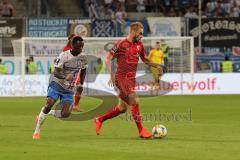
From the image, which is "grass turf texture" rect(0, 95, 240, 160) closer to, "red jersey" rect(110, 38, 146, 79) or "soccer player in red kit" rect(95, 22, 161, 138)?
"soccer player in red kit" rect(95, 22, 161, 138)

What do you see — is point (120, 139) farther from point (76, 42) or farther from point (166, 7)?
point (166, 7)

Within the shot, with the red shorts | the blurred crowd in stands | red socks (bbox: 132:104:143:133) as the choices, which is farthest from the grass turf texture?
the blurred crowd in stands

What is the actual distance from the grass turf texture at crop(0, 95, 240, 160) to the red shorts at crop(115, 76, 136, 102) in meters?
0.86

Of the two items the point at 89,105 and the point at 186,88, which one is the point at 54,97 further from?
the point at 186,88

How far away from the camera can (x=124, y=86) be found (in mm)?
15719

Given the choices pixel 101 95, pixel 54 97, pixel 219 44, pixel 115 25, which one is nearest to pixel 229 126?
pixel 54 97

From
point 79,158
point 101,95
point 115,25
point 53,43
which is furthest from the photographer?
point 115,25

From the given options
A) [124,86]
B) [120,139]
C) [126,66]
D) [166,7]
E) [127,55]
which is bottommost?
[120,139]

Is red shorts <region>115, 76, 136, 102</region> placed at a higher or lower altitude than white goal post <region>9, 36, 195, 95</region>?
lower

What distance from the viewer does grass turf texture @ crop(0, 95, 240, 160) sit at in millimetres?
12641

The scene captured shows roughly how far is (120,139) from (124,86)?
1133 mm

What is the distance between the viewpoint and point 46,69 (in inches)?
1407

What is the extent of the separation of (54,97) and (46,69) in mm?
20725

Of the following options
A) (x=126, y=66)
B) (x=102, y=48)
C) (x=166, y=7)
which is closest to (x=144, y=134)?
(x=126, y=66)
